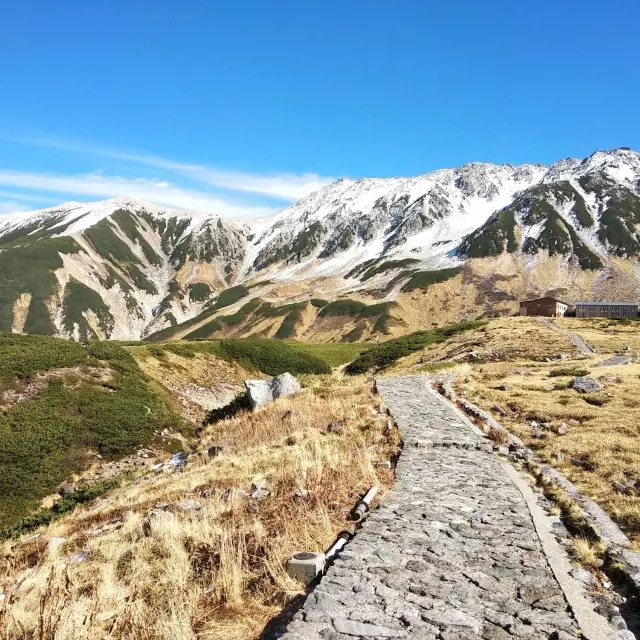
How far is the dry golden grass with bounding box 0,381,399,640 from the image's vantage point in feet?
20.9

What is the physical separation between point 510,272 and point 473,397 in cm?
18702

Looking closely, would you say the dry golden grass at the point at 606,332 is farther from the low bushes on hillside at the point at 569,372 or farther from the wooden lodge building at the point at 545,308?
the wooden lodge building at the point at 545,308

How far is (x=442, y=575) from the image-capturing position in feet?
23.7

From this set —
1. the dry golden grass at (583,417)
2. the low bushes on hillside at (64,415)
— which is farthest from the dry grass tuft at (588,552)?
the low bushes on hillside at (64,415)

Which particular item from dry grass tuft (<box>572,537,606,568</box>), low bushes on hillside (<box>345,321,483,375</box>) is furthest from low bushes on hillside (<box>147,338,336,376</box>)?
dry grass tuft (<box>572,537,606,568</box>)

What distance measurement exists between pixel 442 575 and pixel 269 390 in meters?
22.5

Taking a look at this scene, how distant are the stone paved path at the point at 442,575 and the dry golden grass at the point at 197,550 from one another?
86 cm

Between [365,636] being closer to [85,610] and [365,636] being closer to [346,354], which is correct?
[85,610]

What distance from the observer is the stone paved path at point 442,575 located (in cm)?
590

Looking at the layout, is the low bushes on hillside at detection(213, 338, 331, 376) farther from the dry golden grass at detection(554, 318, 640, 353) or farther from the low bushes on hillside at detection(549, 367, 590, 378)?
the dry golden grass at detection(554, 318, 640, 353)

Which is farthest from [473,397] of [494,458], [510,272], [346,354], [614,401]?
[510,272]

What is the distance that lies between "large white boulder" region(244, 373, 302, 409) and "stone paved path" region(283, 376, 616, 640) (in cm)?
1691

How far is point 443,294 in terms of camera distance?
18162 cm

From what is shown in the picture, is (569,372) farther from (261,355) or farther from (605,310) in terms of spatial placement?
(605,310)
